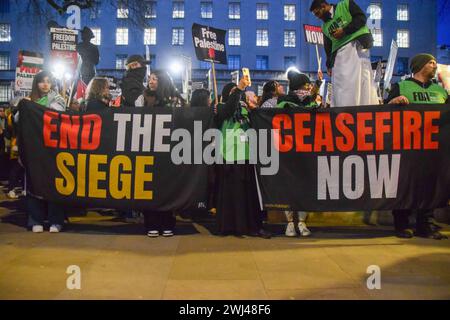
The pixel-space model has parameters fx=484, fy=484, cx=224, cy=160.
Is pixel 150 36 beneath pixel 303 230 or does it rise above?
above

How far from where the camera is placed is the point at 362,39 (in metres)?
6.66

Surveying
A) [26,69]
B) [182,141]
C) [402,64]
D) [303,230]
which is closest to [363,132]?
[303,230]

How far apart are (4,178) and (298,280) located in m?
Result: 11.2

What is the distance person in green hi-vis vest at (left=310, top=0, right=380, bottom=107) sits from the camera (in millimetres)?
6621

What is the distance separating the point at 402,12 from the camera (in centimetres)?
5762

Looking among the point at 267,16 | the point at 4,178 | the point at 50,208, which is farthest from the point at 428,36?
the point at 50,208

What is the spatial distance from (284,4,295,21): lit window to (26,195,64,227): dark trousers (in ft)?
181

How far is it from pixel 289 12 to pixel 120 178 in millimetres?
55487

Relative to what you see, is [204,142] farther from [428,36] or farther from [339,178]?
[428,36]

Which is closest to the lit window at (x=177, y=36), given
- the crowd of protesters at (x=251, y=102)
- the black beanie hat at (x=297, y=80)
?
the crowd of protesters at (x=251, y=102)

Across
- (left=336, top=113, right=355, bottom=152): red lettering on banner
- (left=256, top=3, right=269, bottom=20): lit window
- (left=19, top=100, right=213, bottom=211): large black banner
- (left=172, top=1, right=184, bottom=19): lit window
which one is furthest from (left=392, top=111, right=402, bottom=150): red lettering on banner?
(left=172, top=1, right=184, bottom=19): lit window

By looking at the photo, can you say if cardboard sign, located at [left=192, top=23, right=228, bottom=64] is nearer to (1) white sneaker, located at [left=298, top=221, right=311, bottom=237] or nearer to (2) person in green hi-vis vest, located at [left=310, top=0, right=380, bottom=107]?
(2) person in green hi-vis vest, located at [left=310, top=0, right=380, bottom=107]

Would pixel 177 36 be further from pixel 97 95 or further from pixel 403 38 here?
pixel 97 95

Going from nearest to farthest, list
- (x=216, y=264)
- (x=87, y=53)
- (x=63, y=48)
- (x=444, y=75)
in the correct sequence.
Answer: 1. (x=216, y=264)
2. (x=444, y=75)
3. (x=63, y=48)
4. (x=87, y=53)
